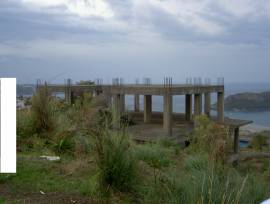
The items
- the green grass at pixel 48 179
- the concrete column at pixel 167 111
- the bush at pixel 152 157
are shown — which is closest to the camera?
the green grass at pixel 48 179

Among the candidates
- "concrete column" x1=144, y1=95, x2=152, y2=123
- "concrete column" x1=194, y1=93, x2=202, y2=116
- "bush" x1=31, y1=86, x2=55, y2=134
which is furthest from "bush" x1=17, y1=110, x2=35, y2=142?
"concrete column" x1=194, y1=93, x2=202, y2=116

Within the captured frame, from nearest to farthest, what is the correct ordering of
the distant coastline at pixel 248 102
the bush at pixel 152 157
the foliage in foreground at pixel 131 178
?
the foliage in foreground at pixel 131 178, the bush at pixel 152 157, the distant coastline at pixel 248 102

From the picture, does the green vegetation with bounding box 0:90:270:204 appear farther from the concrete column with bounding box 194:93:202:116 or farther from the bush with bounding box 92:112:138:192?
the concrete column with bounding box 194:93:202:116

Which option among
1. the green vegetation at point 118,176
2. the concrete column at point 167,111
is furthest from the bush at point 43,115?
the concrete column at point 167,111

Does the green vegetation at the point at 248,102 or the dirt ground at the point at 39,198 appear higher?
A: the dirt ground at the point at 39,198

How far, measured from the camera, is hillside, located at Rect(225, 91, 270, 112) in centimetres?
7081

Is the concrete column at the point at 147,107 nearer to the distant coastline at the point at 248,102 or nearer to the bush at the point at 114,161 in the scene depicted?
the bush at the point at 114,161

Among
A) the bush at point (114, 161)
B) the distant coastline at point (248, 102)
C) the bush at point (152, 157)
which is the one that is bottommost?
the distant coastline at point (248, 102)

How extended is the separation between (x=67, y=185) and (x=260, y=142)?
83.3 feet

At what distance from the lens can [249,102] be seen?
7706 centimetres

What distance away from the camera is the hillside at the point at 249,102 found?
70.8m
